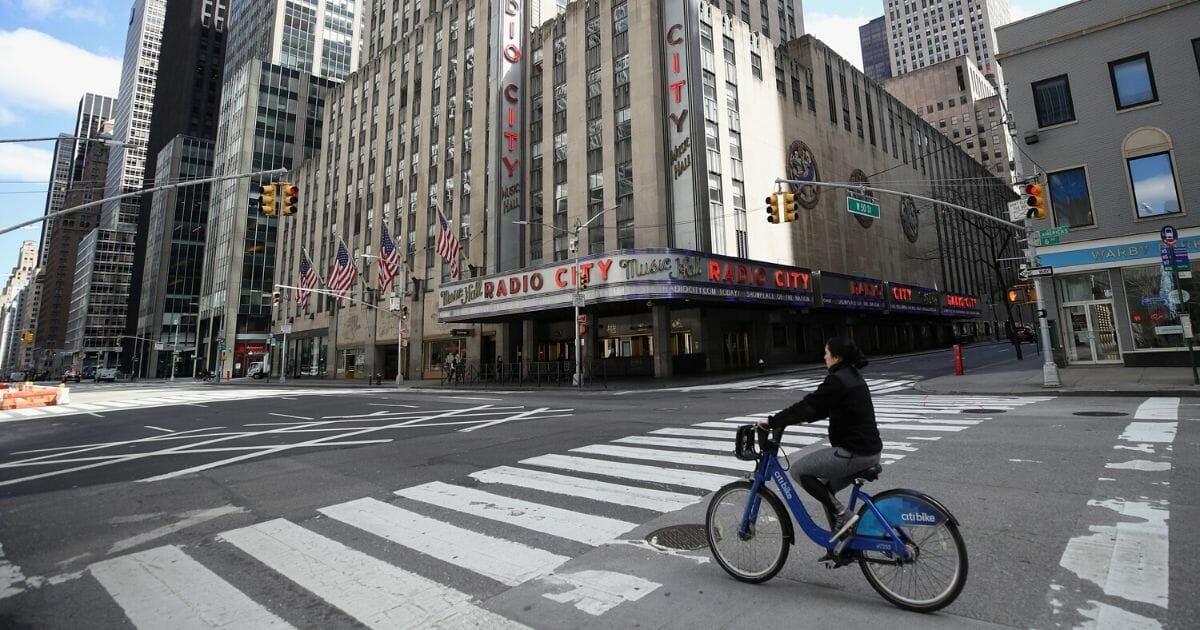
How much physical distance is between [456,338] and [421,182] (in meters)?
15.2

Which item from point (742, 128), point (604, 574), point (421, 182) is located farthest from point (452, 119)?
point (604, 574)

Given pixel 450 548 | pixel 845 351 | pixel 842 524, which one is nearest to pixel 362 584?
pixel 450 548

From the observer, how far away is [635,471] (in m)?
7.33

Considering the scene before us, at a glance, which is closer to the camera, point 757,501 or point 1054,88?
point 757,501

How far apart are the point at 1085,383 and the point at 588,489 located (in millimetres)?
17253

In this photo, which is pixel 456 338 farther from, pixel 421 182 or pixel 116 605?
pixel 116 605

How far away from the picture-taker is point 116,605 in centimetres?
380

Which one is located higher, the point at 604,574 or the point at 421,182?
the point at 421,182

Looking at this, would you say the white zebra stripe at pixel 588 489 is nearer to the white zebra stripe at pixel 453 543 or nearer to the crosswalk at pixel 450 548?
the crosswalk at pixel 450 548

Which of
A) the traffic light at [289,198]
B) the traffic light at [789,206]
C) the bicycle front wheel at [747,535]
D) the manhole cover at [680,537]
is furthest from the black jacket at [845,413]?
the traffic light at [289,198]

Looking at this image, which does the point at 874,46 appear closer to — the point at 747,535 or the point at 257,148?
the point at 257,148

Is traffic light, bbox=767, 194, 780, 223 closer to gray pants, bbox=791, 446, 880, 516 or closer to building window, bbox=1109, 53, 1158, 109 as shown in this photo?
building window, bbox=1109, 53, 1158, 109

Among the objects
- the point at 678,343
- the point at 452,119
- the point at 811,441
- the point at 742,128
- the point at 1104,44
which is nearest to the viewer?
the point at 811,441

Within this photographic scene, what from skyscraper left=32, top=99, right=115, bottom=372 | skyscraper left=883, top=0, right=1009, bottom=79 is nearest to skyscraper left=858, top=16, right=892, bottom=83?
skyscraper left=883, top=0, right=1009, bottom=79
